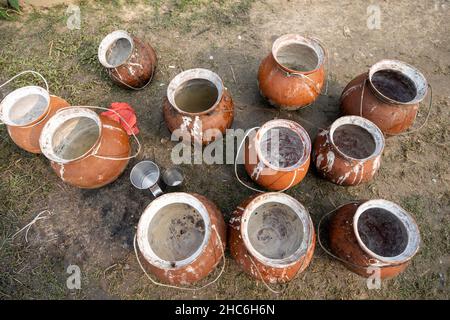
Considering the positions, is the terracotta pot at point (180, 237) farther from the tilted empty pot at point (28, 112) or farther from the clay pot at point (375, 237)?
the tilted empty pot at point (28, 112)

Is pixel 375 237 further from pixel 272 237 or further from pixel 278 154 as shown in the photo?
pixel 278 154

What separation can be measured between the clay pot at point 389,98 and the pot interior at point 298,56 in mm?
570

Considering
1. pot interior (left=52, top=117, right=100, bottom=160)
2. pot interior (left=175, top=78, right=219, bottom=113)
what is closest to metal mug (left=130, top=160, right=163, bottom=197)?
pot interior (left=52, top=117, right=100, bottom=160)

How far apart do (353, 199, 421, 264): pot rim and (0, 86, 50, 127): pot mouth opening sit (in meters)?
3.45

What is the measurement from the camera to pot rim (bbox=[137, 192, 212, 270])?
8.33ft

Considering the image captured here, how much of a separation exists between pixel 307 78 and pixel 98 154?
7.85 ft

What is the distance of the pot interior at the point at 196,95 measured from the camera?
358 centimetres

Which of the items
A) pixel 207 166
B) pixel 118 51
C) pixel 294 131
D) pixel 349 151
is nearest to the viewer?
pixel 294 131

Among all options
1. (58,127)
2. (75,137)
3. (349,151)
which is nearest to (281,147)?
(349,151)

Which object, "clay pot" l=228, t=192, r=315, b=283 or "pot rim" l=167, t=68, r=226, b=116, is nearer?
"clay pot" l=228, t=192, r=315, b=283

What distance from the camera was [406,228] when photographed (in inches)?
110

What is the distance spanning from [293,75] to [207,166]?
1464 millimetres

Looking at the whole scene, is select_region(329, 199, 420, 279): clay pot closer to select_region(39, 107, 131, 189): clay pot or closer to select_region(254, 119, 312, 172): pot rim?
select_region(254, 119, 312, 172): pot rim

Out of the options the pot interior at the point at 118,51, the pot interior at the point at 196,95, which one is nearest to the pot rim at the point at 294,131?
the pot interior at the point at 196,95
